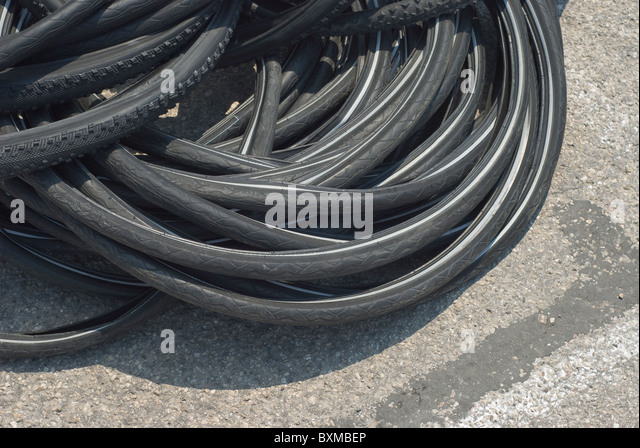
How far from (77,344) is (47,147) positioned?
2.78 feet

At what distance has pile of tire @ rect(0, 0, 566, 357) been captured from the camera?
2311 millimetres

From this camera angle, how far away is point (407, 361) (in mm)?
2729

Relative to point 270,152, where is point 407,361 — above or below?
below

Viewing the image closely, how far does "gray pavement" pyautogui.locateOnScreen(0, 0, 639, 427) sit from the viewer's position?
8.46 feet

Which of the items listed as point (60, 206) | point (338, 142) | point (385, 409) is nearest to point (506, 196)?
point (338, 142)

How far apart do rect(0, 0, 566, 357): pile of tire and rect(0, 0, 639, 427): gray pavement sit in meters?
0.16

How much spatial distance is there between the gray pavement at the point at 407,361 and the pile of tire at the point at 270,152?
0.54 ft

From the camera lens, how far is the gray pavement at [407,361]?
2580 millimetres

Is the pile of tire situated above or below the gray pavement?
above

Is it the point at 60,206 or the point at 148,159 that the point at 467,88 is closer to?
the point at 148,159

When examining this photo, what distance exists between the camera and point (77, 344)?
99.7 inches

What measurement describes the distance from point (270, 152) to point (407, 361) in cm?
113

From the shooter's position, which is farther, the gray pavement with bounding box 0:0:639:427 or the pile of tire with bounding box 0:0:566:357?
the gray pavement with bounding box 0:0:639:427

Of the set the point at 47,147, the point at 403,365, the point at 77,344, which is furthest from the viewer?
the point at 403,365
